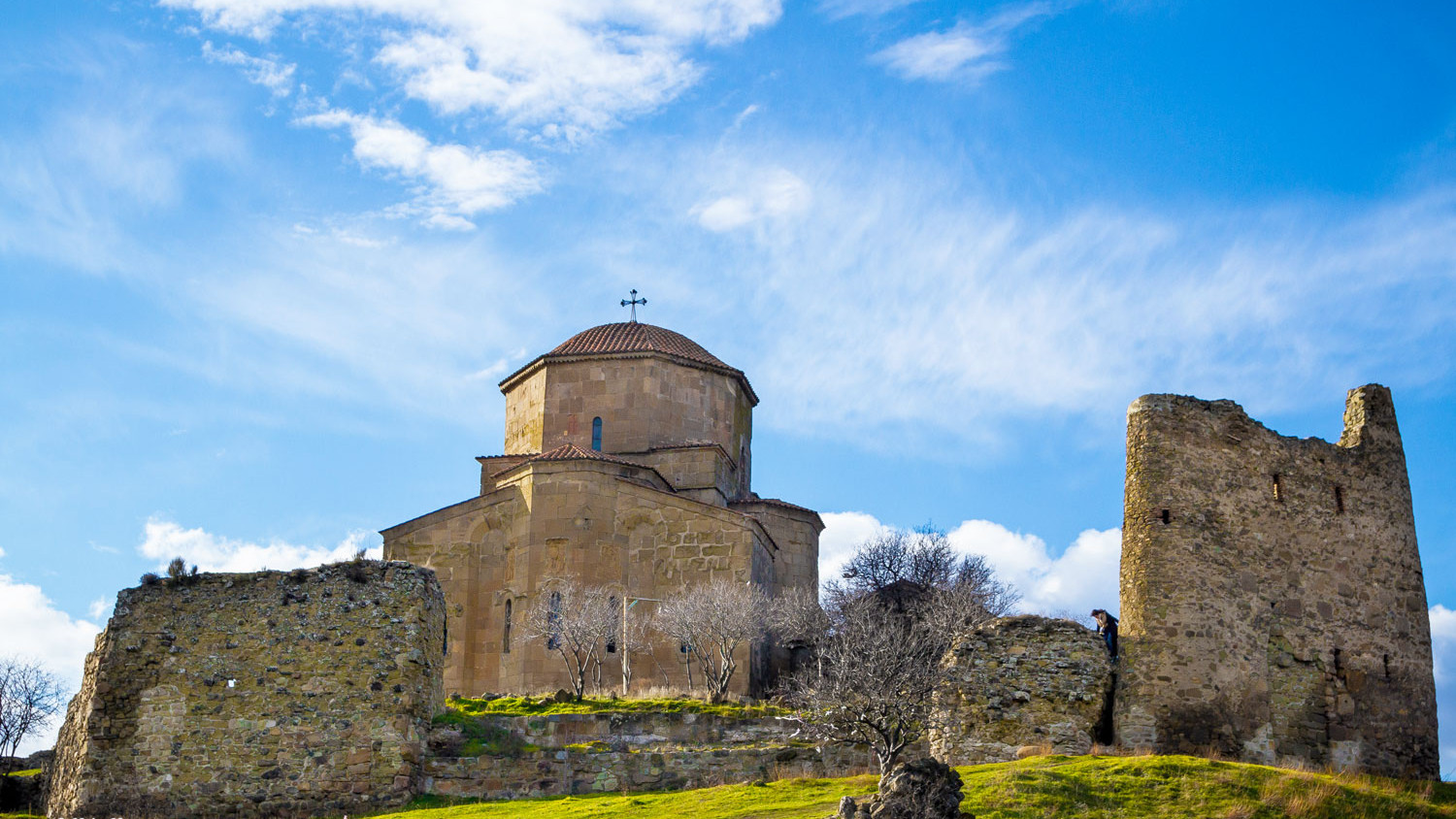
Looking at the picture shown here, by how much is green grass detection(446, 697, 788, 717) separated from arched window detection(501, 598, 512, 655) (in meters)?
4.30

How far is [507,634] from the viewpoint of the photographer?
3397cm

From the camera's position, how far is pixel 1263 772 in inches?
696

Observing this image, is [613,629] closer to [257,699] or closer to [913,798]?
[257,699]

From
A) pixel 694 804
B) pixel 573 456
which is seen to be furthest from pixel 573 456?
pixel 694 804

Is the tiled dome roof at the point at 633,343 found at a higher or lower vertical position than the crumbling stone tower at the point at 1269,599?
higher

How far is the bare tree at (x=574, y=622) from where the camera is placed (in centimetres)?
3170

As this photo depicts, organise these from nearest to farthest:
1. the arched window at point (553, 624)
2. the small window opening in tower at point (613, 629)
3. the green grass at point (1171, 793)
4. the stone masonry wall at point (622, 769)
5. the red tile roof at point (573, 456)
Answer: the green grass at point (1171, 793) < the stone masonry wall at point (622, 769) < the arched window at point (553, 624) < the small window opening in tower at point (613, 629) < the red tile roof at point (573, 456)

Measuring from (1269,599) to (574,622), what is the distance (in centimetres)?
1551

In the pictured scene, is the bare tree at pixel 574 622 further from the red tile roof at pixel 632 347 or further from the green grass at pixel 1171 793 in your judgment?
the green grass at pixel 1171 793

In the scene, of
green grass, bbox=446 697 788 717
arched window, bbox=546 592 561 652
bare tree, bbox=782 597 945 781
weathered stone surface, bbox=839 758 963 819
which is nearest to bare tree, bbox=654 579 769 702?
bare tree, bbox=782 597 945 781

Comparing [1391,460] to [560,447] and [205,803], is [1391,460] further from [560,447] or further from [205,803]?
[560,447]

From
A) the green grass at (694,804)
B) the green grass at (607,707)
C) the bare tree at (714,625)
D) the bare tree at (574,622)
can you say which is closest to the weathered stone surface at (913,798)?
the green grass at (694,804)

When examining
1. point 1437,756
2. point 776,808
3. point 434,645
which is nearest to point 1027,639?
point 776,808

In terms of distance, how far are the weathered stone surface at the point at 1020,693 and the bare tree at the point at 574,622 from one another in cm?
1246
